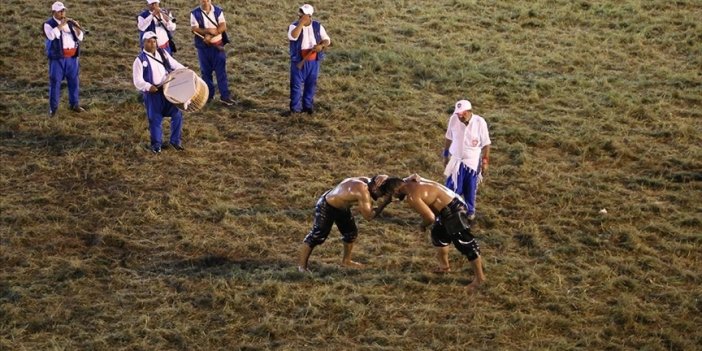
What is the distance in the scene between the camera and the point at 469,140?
11.9m

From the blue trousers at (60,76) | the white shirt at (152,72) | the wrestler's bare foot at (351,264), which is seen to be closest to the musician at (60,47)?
the blue trousers at (60,76)

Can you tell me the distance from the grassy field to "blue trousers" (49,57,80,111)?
0.42 m

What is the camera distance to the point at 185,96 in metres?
13.8

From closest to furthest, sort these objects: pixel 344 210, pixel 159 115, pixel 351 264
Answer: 1. pixel 344 210
2. pixel 351 264
3. pixel 159 115

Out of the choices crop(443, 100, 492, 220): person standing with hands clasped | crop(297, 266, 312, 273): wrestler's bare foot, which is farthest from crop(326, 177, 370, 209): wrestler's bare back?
crop(443, 100, 492, 220): person standing with hands clasped

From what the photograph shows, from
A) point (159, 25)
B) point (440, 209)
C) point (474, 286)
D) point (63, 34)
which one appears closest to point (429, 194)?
point (440, 209)

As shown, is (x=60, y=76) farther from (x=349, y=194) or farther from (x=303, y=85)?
(x=349, y=194)

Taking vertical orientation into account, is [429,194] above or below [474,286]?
above

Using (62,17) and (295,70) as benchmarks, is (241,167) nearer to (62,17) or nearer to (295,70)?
(295,70)

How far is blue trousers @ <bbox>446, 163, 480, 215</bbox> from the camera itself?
11953 millimetres

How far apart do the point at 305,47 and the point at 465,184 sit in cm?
439

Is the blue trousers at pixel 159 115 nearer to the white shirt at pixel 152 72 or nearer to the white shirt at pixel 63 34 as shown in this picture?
the white shirt at pixel 152 72

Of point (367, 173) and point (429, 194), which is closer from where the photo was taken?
point (429, 194)

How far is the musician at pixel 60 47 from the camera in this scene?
604 inches
